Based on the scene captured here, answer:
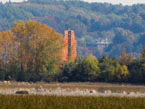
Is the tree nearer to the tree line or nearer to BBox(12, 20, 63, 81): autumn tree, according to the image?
the tree line

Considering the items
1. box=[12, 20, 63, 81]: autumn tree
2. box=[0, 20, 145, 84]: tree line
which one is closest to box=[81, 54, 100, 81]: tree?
box=[0, 20, 145, 84]: tree line

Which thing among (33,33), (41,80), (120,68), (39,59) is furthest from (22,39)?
(120,68)

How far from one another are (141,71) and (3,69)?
56.5ft

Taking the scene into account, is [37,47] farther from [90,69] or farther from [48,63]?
[90,69]

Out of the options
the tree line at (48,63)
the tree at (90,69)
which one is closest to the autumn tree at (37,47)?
the tree line at (48,63)

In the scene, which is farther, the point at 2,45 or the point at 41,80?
the point at 2,45

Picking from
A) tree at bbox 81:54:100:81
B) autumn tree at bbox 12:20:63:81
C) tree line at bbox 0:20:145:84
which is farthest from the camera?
autumn tree at bbox 12:20:63:81

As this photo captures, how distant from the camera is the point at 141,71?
140ft

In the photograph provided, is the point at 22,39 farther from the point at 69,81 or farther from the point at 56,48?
the point at 69,81

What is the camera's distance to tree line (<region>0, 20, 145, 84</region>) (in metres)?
44.0

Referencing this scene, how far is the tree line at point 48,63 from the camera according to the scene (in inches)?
1734

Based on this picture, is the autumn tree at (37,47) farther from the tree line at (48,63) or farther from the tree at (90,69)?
the tree at (90,69)

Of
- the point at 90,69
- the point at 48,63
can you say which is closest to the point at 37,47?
the point at 48,63

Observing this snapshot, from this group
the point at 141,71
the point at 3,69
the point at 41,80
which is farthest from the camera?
the point at 3,69
